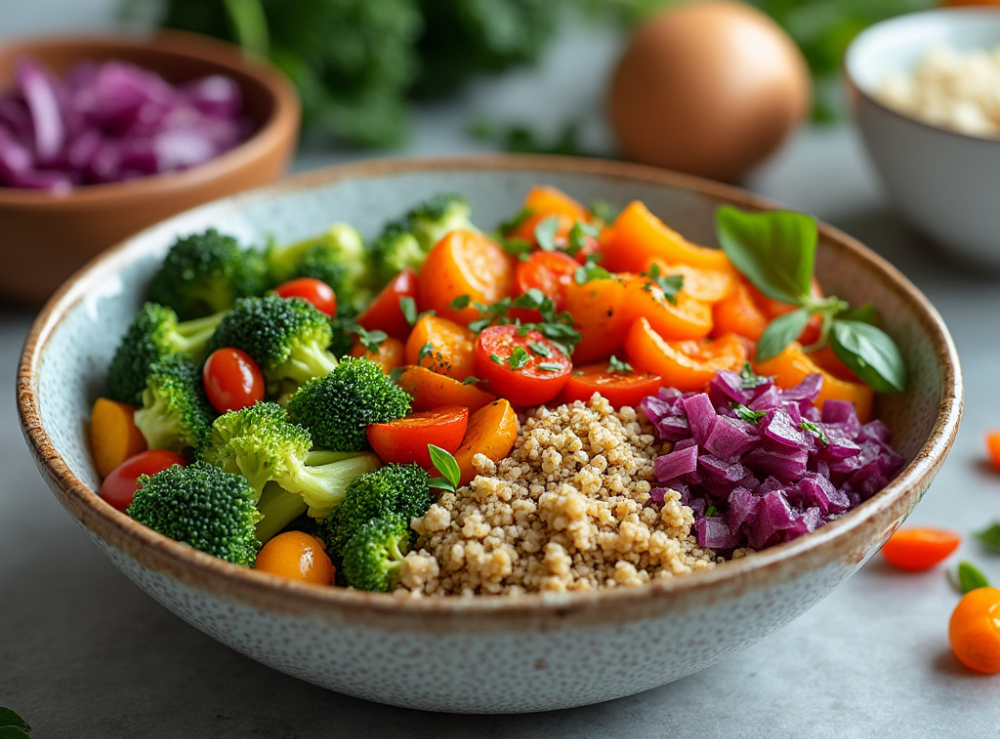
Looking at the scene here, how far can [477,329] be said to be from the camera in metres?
2.38

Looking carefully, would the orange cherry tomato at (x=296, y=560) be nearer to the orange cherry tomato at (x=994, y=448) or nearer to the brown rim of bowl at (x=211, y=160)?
the brown rim of bowl at (x=211, y=160)

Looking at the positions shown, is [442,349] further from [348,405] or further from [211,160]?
[211,160]

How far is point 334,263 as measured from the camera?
268 centimetres

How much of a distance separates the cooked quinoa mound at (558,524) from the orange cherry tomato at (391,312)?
2.00 feet

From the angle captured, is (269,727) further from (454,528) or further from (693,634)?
(693,634)

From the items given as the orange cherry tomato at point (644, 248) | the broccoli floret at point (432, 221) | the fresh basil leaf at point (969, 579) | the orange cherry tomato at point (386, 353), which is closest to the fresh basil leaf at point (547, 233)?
the orange cherry tomato at point (644, 248)

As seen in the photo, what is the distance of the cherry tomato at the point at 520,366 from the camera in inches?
85.8

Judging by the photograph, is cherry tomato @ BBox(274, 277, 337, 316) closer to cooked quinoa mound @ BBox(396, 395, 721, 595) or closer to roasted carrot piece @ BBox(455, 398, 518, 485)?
roasted carrot piece @ BBox(455, 398, 518, 485)

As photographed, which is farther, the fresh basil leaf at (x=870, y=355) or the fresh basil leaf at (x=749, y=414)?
the fresh basil leaf at (x=870, y=355)

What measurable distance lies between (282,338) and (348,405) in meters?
0.30

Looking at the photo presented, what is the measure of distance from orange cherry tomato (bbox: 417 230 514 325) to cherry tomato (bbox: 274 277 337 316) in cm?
24

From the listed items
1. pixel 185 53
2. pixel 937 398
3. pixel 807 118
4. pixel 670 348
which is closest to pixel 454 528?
pixel 670 348

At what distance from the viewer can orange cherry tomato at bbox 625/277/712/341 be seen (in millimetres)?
2354

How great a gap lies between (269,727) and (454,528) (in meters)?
0.60
